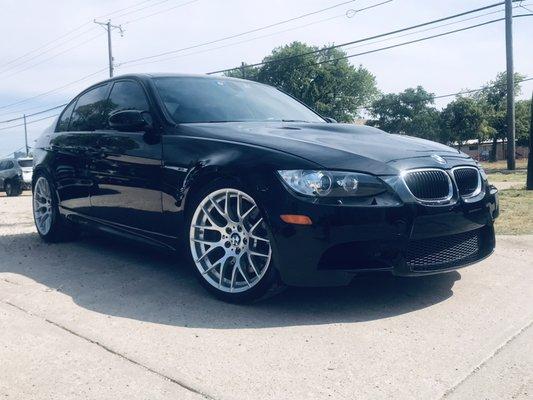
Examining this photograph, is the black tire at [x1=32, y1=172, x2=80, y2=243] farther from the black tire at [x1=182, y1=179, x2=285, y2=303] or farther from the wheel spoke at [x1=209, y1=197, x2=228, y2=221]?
the wheel spoke at [x1=209, y1=197, x2=228, y2=221]

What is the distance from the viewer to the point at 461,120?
51062 millimetres

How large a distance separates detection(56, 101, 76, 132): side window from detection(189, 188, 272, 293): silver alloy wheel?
262cm

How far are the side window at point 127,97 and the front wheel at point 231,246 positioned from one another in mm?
1186

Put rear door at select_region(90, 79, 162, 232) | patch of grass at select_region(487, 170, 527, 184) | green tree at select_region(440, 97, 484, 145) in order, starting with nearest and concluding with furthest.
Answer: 1. rear door at select_region(90, 79, 162, 232)
2. patch of grass at select_region(487, 170, 527, 184)
3. green tree at select_region(440, 97, 484, 145)

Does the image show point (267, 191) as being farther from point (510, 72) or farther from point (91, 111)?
point (510, 72)

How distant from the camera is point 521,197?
9.60 metres

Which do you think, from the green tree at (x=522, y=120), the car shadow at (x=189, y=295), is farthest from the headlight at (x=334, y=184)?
the green tree at (x=522, y=120)

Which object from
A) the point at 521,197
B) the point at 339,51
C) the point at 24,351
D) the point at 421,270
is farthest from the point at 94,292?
the point at 339,51

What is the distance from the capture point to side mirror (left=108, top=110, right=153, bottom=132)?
13.0 ft

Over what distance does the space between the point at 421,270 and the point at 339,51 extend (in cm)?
6620

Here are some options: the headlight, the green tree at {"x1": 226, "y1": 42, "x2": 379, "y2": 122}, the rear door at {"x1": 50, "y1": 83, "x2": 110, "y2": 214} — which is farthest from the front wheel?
the green tree at {"x1": 226, "y1": 42, "x2": 379, "y2": 122}

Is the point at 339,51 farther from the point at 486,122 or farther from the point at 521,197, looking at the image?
the point at 521,197

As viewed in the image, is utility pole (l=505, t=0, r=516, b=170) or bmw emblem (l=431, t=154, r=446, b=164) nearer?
bmw emblem (l=431, t=154, r=446, b=164)

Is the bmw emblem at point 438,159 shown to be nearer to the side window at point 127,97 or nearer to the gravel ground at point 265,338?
the gravel ground at point 265,338
